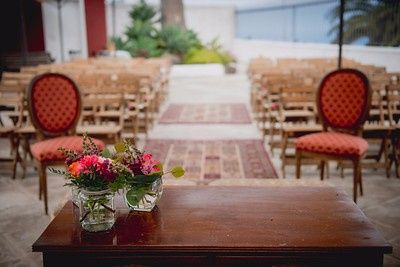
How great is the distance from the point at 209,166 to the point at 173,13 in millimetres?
14108

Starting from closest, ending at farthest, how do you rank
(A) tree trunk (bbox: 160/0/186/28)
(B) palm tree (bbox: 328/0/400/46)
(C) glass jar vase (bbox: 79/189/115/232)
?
(C) glass jar vase (bbox: 79/189/115/232)
(B) palm tree (bbox: 328/0/400/46)
(A) tree trunk (bbox: 160/0/186/28)

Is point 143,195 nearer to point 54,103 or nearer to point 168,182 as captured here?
point 168,182

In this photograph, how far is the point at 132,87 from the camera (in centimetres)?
594

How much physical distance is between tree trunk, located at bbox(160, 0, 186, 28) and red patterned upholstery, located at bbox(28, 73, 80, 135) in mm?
14445

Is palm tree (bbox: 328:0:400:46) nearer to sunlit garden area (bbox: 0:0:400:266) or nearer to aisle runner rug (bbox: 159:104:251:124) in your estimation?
sunlit garden area (bbox: 0:0:400:266)

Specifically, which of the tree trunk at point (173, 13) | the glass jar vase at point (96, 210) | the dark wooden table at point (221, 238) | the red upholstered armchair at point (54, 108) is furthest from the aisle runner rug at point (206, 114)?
the tree trunk at point (173, 13)

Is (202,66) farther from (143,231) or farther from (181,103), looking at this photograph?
(143,231)

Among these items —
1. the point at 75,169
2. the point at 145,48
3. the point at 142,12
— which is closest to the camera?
the point at 75,169

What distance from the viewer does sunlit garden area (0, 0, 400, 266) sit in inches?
74.9

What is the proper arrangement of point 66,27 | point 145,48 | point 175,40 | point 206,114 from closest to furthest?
1. point 206,114
2. point 66,27
3. point 145,48
4. point 175,40

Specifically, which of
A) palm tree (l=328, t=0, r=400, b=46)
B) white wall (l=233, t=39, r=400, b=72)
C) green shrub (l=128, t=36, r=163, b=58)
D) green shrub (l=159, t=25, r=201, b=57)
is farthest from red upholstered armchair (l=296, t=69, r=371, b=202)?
green shrub (l=159, t=25, r=201, b=57)

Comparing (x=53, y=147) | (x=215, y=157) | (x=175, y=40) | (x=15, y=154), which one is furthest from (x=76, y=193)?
(x=175, y=40)

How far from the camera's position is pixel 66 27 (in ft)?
49.4

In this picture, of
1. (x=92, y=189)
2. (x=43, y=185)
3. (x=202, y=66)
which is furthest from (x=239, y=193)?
(x=202, y=66)
